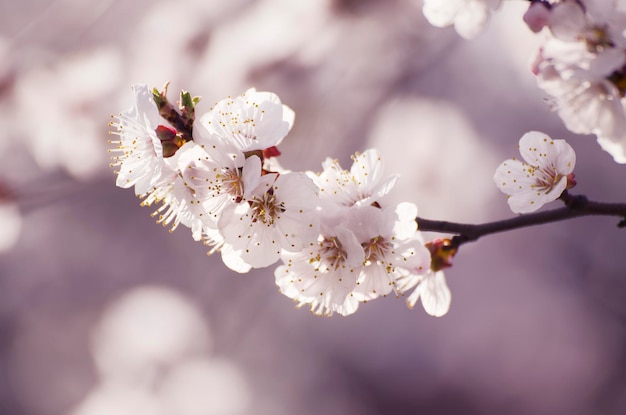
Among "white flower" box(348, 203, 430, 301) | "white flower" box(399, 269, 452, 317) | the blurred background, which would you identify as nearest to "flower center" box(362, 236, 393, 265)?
"white flower" box(348, 203, 430, 301)

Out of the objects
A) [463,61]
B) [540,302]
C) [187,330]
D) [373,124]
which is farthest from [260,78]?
[540,302]

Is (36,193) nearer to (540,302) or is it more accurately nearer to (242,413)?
(242,413)

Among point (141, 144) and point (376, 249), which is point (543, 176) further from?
point (141, 144)

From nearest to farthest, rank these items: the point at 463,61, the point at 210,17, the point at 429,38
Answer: the point at 210,17 < the point at 429,38 < the point at 463,61

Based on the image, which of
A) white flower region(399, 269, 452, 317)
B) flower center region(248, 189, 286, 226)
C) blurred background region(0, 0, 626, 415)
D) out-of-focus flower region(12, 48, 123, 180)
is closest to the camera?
flower center region(248, 189, 286, 226)

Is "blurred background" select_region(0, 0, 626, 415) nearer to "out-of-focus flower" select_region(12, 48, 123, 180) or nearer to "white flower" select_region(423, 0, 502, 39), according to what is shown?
"out-of-focus flower" select_region(12, 48, 123, 180)

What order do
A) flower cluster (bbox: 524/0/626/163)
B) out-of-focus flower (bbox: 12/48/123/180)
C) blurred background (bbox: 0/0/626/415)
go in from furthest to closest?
blurred background (bbox: 0/0/626/415) < out-of-focus flower (bbox: 12/48/123/180) < flower cluster (bbox: 524/0/626/163)

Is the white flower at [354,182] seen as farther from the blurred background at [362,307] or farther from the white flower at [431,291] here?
the blurred background at [362,307]
